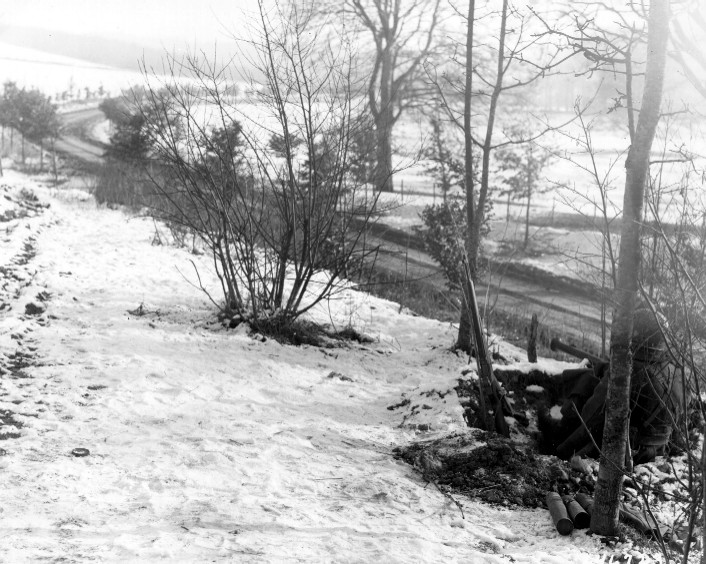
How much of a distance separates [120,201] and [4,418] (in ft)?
46.7

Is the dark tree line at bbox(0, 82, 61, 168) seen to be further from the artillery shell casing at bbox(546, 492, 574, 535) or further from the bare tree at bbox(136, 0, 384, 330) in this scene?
the artillery shell casing at bbox(546, 492, 574, 535)

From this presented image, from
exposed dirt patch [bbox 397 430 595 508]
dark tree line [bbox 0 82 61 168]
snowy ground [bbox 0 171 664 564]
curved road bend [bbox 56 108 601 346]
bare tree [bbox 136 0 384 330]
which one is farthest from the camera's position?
dark tree line [bbox 0 82 61 168]

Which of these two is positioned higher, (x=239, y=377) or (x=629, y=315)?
(x=629, y=315)

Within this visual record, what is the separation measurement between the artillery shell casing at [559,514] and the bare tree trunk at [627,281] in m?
0.14

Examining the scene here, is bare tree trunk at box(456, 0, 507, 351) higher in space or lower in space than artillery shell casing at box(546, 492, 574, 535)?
higher

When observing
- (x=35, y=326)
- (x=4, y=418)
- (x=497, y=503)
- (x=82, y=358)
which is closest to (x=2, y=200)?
(x=35, y=326)

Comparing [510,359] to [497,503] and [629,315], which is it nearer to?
[497,503]

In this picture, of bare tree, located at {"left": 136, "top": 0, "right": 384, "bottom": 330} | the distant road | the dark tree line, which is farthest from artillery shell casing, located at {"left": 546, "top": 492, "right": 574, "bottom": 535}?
the dark tree line

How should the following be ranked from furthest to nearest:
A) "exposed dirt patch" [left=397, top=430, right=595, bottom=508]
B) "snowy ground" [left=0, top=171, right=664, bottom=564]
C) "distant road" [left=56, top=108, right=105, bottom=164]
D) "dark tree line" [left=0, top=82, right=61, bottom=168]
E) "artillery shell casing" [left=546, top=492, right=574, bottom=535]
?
"distant road" [left=56, top=108, right=105, bottom=164], "dark tree line" [left=0, top=82, right=61, bottom=168], "exposed dirt patch" [left=397, top=430, right=595, bottom=508], "artillery shell casing" [left=546, top=492, right=574, bottom=535], "snowy ground" [left=0, top=171, right=664, bottom=564]

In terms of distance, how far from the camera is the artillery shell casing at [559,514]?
3947mm

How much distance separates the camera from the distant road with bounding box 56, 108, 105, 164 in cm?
3253

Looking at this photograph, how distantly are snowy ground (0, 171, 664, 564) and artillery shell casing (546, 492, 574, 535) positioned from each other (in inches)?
2.1

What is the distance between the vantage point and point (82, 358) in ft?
20.1

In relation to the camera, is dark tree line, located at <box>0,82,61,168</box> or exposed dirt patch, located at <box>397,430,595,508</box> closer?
exposed dirt patch, located at <box>397,430,595,508</box>
